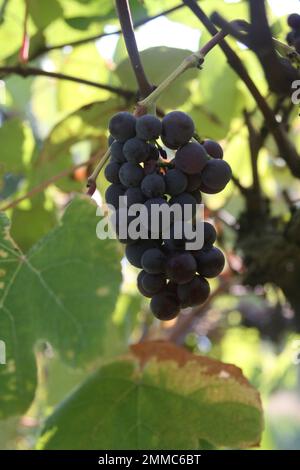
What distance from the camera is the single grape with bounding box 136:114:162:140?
0.59 metres

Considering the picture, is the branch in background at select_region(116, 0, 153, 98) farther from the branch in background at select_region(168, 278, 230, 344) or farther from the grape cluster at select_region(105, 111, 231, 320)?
the branch in background at select_region(168, 278, 230, 344)

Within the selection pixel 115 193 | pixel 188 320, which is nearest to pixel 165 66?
pixel 115 193

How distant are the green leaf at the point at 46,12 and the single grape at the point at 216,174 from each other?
0.59m

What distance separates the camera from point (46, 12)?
3.58 feet

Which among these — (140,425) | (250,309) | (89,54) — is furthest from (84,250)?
(250,309)

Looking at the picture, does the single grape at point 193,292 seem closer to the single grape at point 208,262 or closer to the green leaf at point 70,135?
the single grape at point 208,262

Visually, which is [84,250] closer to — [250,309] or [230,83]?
[230,83]

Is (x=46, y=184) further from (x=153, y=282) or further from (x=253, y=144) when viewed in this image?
(x=153, y=282)

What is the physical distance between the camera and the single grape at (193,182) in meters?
0.63

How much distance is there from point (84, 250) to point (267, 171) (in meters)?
0.70

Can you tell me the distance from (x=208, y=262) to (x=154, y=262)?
52 millimetres

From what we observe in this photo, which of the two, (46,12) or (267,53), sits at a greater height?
(46,12)

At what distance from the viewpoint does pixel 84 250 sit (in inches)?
31.7

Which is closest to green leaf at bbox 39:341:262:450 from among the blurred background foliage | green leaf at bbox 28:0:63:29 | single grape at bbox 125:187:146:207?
the blurred background foliage
